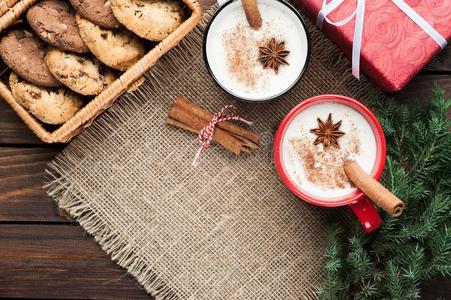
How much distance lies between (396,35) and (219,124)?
49cm

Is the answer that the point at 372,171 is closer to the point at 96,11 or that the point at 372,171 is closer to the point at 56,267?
the point at 96,11

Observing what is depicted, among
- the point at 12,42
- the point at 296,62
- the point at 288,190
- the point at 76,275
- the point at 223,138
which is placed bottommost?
the point at 76,275

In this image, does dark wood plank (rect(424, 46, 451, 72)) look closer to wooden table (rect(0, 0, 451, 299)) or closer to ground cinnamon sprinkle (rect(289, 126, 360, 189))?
ground cinnamon sprinkle (rect(289, 126, 360, 189))

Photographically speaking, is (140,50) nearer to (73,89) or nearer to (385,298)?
(73,89)

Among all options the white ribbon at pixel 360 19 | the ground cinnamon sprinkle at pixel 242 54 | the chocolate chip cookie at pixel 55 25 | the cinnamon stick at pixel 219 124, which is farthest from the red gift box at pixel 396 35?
the chocolate chip cookie at pixel 55 25

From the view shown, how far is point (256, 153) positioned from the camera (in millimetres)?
1523

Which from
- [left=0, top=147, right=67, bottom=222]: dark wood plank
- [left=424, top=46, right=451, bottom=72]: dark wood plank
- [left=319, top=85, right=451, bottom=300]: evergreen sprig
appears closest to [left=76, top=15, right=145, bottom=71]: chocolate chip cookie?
[left=0, top=147, right=67, bottom=222]: dark wood plank

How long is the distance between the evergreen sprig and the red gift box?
113 mm

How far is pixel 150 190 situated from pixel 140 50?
376 millimetres

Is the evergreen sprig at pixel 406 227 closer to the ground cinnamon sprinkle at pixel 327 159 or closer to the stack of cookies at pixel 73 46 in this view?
the ground cinnamon sprinkle at pixel 327 159

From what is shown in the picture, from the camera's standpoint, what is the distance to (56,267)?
1.58 m

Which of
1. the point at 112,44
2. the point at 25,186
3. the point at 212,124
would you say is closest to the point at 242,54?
the point at 212,124

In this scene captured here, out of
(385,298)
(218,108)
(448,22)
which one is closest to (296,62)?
(218,108)

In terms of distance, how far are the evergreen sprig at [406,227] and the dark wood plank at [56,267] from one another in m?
0.55
